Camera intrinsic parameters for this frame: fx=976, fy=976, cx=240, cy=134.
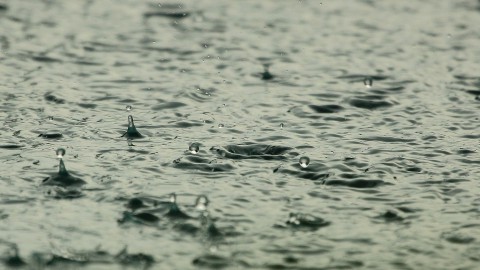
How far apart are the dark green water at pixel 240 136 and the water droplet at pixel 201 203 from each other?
0.03 metres

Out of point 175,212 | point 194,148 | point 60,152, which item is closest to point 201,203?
point 175,212

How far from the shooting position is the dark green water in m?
5.90

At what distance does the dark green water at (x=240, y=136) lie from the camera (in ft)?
19.4

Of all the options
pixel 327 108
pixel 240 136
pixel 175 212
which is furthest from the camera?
pixel 327 108

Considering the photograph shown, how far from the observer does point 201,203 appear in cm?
646

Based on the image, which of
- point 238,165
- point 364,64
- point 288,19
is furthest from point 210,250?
point 288,19

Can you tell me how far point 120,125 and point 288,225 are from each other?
105 inches

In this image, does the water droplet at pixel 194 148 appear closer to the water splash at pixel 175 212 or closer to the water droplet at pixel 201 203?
the water droplet at pixel 201 203

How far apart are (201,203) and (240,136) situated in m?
1.68

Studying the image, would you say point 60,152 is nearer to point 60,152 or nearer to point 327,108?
point 60,152

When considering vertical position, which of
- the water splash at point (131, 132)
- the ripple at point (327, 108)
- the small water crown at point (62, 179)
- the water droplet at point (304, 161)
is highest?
the ripple at point (327, 108)

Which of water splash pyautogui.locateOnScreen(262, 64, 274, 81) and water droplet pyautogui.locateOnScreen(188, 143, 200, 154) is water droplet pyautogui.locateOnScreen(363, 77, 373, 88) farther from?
water droplet pyautogui.locateOnScreen(188, 143, 200, 154)

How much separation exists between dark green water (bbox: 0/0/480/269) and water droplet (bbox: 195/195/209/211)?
3cm

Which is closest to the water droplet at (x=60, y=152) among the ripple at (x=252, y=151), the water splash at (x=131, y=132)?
the water splash at (x=131, y=132)
